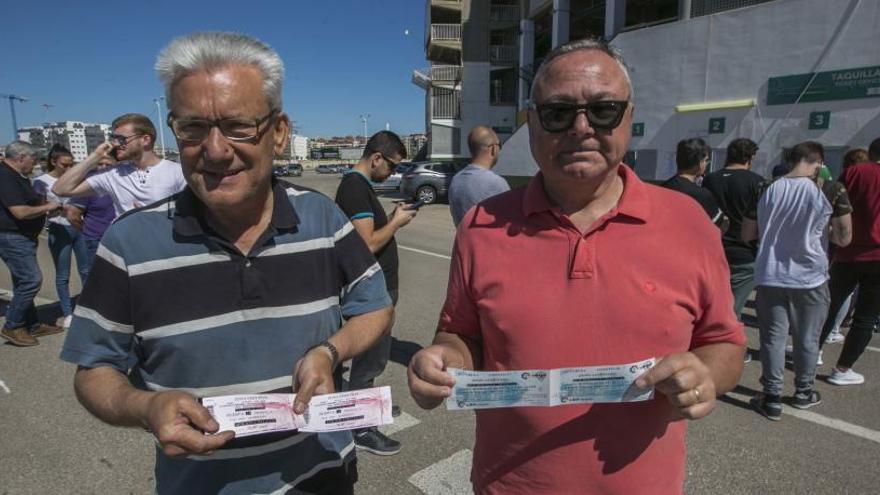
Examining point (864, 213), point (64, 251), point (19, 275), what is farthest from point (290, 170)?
point (864, 213)

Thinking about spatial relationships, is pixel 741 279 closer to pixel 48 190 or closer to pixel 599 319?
pixel 599 319

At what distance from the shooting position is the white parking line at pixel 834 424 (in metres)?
3.41

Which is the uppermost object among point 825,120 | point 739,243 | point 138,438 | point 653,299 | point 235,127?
point 825,120

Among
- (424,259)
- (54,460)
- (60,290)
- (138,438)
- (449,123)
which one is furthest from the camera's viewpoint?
(449,123)

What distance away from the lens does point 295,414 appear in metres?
1.34

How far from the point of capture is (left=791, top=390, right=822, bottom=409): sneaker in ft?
12.6

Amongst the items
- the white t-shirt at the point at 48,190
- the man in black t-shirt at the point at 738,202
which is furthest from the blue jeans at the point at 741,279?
the white t-shirt at the point at 48,190

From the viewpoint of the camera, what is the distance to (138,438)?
11.5ft

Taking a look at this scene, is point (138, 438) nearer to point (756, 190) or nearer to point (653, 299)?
point (653, 299)

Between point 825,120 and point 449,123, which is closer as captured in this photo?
point 825,120

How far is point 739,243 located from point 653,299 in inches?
148

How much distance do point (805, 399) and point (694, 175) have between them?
6.55 feet

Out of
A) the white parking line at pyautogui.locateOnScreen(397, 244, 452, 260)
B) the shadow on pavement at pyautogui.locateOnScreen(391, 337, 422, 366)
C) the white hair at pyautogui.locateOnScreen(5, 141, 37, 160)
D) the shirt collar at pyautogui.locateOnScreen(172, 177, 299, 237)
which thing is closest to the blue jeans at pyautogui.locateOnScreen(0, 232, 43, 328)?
the white hair at pyautogui.locateOnScreen(5, 141, 37, 160)

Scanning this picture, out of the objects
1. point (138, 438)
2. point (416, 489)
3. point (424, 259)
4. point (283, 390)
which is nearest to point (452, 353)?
point (283, 390)
